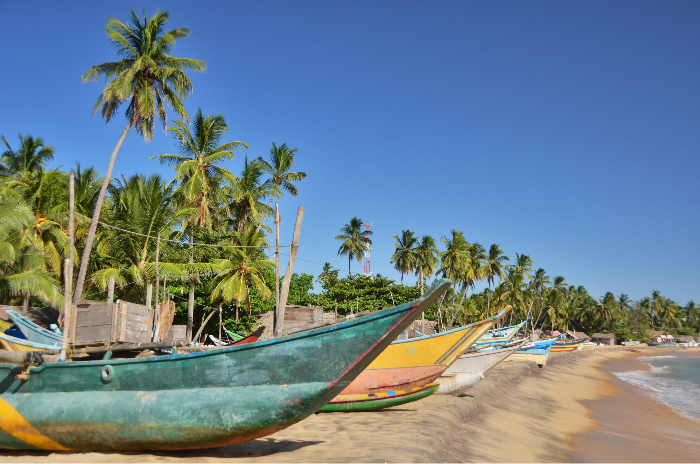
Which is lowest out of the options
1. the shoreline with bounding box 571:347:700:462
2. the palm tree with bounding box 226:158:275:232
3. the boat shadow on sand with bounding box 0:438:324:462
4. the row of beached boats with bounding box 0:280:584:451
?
the shoreline with bounding box 571:347:700:462

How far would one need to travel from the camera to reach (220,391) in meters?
4.78

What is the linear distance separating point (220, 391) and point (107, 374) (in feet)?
4.66

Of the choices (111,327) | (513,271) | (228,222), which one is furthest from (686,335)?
(111,327)

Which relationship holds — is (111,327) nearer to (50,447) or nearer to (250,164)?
(50,447)

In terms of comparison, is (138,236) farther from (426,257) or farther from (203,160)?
(426,257)

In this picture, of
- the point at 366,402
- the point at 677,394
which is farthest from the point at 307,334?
the point at 677,394

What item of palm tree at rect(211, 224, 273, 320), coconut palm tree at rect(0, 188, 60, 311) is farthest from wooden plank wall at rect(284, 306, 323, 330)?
coconut palm tree at rect(0, 188, 60, 311)

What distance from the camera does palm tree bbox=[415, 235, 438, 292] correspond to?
43.5 metres

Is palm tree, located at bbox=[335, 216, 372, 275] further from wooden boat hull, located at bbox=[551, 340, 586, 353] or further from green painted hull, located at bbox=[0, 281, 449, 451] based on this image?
green painted hull, located at bbox=[0, 281, 449, 451]

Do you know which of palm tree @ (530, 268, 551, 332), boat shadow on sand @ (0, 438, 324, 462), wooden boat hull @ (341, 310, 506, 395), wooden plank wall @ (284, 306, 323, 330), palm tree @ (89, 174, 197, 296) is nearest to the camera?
boat shadow on sand @ (0, 438, 324, 462)

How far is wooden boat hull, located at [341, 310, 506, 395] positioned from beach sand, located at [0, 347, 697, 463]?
60cm

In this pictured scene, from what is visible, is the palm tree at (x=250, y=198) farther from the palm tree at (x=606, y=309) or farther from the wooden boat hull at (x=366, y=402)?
the palm tree at (x=606, y=309)

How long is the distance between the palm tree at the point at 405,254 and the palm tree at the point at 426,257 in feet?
2.32

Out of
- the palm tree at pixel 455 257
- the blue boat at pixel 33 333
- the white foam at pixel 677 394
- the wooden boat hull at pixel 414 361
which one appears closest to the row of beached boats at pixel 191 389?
the blue boat at pixel 33 333
